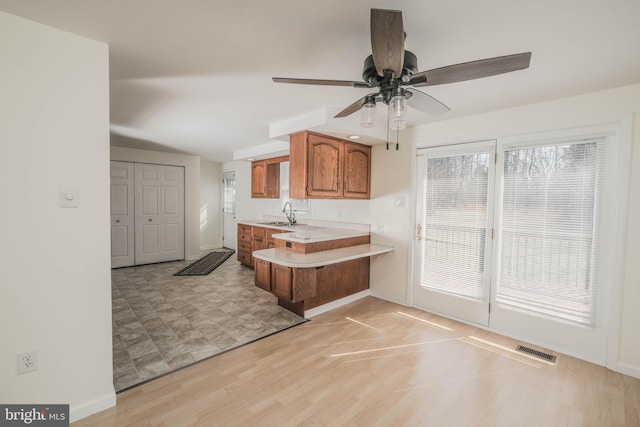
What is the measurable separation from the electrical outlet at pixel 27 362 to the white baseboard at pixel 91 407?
0.36 m

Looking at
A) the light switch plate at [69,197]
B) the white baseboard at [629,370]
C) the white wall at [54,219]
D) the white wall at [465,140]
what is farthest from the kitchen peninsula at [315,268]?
the white baseboard at [629,370]

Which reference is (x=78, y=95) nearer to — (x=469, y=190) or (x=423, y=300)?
(x=469, y=190)

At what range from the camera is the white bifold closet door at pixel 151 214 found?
18.3 feet

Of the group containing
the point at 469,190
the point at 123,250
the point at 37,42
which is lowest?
the point at 123,250

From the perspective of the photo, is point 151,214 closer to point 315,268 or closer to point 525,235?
point 315,268

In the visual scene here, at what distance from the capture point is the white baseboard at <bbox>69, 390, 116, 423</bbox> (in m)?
1.75

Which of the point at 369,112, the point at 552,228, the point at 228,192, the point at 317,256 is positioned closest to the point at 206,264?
the point at 228,192

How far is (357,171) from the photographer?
3.95 metres

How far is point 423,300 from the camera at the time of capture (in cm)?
363

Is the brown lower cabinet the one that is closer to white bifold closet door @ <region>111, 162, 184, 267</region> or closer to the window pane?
white bifold closet door @ <region>111, 162, 184, 267</region>

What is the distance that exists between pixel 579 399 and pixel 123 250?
271 inches

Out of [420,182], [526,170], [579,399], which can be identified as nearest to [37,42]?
[420,182]

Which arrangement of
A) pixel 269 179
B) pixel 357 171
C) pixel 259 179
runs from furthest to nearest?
pixel 259 179
pixel 269 179
pixel 357 171

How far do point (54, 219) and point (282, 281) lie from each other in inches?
86.0
